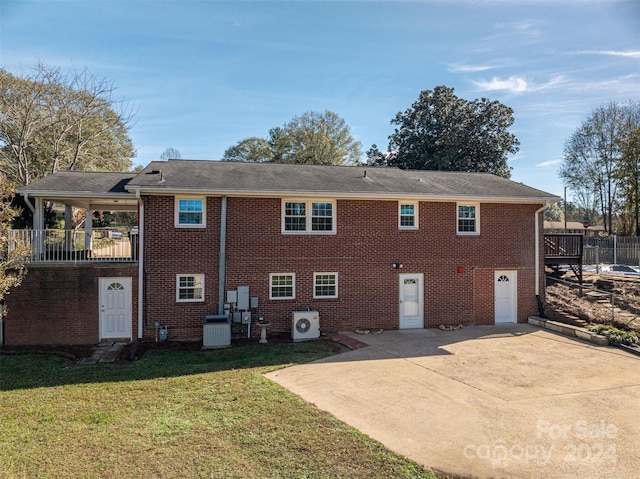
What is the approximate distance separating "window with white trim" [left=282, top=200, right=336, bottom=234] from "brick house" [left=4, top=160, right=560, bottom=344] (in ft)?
0.11

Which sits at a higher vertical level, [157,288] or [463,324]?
[157,288]

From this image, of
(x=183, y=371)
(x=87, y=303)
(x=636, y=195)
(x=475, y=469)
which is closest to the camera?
(x=475, y=469)

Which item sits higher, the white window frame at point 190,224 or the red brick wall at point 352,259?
the white window frame at point 190,224

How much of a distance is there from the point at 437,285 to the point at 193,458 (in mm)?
10471

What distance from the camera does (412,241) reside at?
13.5 meters

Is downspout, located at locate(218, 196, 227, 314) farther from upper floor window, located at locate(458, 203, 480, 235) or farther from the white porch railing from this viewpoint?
upper floor window, located at locate(458, 203, 480, 235)

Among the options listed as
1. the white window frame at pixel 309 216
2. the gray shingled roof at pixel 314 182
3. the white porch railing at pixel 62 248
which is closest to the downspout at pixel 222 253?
the gray shingled roof at pixel 314 182

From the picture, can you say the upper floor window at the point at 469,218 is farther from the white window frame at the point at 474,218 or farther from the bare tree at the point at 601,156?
the bare tree at the point at 601,156

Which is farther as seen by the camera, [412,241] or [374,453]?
[412,241]

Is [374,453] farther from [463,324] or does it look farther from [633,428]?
[463,324]

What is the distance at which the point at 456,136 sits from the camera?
3328cm

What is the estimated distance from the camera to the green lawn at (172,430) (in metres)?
4.88

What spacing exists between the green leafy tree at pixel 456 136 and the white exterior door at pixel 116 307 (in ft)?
90.4

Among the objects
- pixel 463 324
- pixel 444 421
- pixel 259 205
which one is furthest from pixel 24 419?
pixel 463 324
